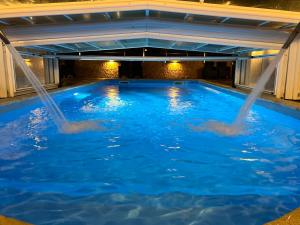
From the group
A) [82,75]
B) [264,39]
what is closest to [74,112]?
[264,39]

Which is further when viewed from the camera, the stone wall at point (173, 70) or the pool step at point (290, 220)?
the stone wall at point (173, 70)

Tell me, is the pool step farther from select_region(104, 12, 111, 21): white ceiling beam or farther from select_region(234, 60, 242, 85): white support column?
select_region(234, 60, 242, 85): white support column

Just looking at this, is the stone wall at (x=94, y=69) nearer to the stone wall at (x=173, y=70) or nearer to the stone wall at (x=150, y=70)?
the stone wall at (x=150, y=70)

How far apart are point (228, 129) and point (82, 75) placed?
57.9 ft

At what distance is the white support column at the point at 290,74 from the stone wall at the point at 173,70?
13.7 m

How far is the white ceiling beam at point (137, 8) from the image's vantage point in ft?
20.4

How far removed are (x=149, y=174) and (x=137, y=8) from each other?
178 inches

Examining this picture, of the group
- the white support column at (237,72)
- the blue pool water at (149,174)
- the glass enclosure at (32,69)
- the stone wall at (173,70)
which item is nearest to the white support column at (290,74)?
the blue pool water at (149,174)

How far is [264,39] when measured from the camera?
7.53 metres

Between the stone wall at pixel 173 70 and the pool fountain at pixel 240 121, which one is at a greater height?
the stone wall at pixel 173 70

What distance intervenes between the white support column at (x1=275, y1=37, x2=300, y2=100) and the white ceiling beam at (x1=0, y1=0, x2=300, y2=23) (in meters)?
1.22

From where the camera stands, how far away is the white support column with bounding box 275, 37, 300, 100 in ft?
23.7

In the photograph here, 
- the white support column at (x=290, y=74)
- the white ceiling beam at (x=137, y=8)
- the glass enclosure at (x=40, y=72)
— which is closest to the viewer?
the white ceiling beam at (x=137, y=8)

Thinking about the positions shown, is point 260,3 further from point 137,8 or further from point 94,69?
point 94,69
